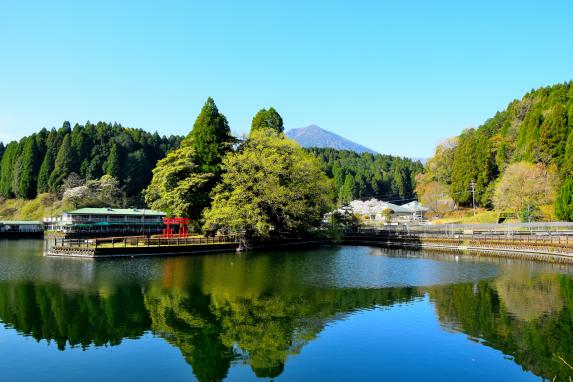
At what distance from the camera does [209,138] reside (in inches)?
2341

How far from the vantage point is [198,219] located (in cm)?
5881

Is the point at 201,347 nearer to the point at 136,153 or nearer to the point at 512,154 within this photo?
the point at 512,154

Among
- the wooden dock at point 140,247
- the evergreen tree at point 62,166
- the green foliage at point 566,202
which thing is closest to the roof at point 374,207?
the green foliage at point 566,202

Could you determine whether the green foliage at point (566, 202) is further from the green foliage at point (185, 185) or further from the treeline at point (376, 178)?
the treeline at point (376, 178)

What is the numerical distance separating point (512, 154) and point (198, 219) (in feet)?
188

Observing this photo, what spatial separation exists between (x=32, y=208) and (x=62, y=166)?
12.1m

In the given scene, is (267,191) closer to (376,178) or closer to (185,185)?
(185,185)

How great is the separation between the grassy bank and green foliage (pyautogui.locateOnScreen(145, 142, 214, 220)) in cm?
5135

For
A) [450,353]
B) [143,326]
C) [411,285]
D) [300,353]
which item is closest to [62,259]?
[143,326]

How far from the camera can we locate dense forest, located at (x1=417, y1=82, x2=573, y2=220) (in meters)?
65.6

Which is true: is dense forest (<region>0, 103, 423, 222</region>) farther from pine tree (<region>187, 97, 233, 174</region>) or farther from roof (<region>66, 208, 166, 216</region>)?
roof (<region>66, 208, 166, 216</region>)

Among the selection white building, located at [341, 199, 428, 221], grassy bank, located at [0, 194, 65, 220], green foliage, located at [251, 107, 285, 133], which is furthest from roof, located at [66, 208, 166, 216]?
white building, located at [341, 199, 428, 221]

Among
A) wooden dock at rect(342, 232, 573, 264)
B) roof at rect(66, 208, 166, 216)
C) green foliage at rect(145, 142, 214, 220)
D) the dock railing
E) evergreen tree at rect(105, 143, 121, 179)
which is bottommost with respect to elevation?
wooden dock at rect(342, 232, 573, 264)

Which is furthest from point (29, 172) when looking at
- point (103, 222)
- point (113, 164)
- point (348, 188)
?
point (348, 188)
